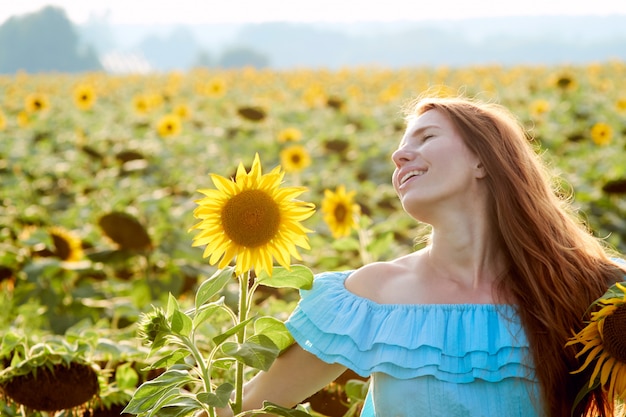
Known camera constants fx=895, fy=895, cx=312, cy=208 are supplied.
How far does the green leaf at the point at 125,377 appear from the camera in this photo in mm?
→ 2309

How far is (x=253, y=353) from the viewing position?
5.38 feet

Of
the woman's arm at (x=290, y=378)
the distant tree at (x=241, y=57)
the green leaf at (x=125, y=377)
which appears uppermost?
the distant tree at (x=241, y=57)

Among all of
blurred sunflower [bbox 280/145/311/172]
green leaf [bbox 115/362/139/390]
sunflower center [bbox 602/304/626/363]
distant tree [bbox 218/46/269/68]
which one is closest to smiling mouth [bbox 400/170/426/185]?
sunflower center [bbox 602/304/626/363]

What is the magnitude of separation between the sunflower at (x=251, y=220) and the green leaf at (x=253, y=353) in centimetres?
15

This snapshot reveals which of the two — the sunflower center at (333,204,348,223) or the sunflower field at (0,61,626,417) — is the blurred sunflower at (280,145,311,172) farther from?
the sunflower center at (333,204,348,223)

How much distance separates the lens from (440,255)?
6.68 ft

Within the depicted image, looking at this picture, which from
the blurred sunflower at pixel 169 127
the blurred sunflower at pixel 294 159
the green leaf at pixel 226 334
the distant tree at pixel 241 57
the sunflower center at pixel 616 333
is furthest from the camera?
the distant tree at pixel 241 57

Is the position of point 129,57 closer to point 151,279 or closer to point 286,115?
point 286,115

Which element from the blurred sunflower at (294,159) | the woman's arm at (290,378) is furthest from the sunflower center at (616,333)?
the blurred sunflower at (294,159)

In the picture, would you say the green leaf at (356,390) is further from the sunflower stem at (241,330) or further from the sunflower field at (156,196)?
the sunflower stem at (241,330)

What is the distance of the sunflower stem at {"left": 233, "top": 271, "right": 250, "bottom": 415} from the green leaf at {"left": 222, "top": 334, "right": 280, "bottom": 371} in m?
0.07

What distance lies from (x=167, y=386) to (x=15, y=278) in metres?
2.38

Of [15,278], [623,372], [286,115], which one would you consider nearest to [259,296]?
[15,278]

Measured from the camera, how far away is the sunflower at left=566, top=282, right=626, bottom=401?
5.67ft
